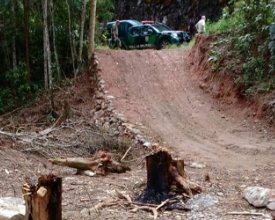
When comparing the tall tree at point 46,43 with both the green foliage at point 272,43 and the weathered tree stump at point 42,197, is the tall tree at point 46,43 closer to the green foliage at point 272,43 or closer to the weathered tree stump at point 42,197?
the green foliage at point 272,43

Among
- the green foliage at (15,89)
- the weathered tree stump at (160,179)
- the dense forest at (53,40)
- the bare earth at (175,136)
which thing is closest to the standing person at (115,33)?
the dense forest at (53,40)

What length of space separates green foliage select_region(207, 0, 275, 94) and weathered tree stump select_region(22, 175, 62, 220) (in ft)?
23.9

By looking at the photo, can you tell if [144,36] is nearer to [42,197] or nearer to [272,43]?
[272,43]

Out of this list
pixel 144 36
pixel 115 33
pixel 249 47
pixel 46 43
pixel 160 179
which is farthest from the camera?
pixel 144 36

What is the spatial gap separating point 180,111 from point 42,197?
293 inches

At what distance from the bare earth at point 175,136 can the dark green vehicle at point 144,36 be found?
4.47 meters

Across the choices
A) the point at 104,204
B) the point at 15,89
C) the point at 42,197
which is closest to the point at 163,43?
the point at 15,89

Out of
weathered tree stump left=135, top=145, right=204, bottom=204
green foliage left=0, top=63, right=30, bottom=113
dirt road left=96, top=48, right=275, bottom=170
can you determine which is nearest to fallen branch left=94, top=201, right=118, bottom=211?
weathered tree stump left=135, top=145, right=204, bottom=204

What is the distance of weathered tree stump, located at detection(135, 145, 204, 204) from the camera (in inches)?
207

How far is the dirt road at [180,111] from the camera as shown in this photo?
335 inches

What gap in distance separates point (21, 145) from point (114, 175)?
2122 millimetres

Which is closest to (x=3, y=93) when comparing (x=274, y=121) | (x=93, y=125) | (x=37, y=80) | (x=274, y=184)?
(x=37, y=80)

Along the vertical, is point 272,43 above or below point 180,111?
above

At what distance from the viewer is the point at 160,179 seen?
530 cm
